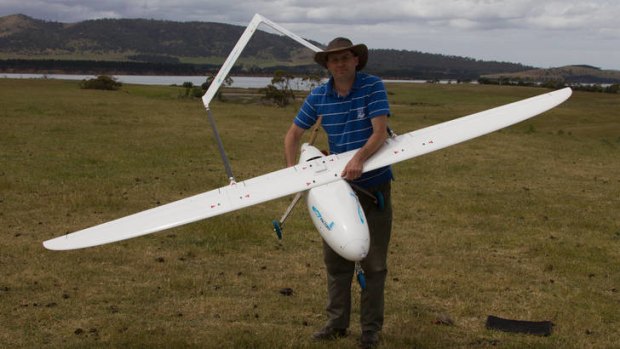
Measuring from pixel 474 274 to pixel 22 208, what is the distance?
324 inches

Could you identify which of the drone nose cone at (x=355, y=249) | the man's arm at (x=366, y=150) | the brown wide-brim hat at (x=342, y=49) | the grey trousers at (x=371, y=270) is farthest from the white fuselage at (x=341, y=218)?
the brown wide-brim hat at (x=342, y=49)

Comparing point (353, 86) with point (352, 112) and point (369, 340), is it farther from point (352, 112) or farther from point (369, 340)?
point (369, 340)

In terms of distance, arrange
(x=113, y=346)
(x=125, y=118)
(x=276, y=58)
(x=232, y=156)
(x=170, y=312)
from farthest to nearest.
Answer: (x=276, y=58)
(x=125, y=118)
(x=232, y=156)
(x=170, y=312)
(x=113, y=346)

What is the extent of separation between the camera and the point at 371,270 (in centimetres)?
566

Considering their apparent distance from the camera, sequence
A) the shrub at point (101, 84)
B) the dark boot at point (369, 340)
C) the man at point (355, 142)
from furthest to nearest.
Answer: the shrub at point (101, 84) < the dark boot at point (369, 340) < the man at point (355, 142)

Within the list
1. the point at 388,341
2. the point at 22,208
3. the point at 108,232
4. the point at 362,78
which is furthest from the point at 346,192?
the point at 22,208

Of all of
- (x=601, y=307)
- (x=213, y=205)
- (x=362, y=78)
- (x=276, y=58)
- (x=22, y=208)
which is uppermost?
(x=276, y=58)

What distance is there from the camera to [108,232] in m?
→ 5.50

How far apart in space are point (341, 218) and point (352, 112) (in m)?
1.02

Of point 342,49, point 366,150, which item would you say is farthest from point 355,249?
point 342,49

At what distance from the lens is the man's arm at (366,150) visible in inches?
210

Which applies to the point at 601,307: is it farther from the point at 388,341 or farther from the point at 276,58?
the point at 276,58

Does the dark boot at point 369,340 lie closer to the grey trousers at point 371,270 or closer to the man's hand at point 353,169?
the grey trousers at point 371,270

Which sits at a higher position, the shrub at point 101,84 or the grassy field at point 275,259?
the shrub at point 101,84
